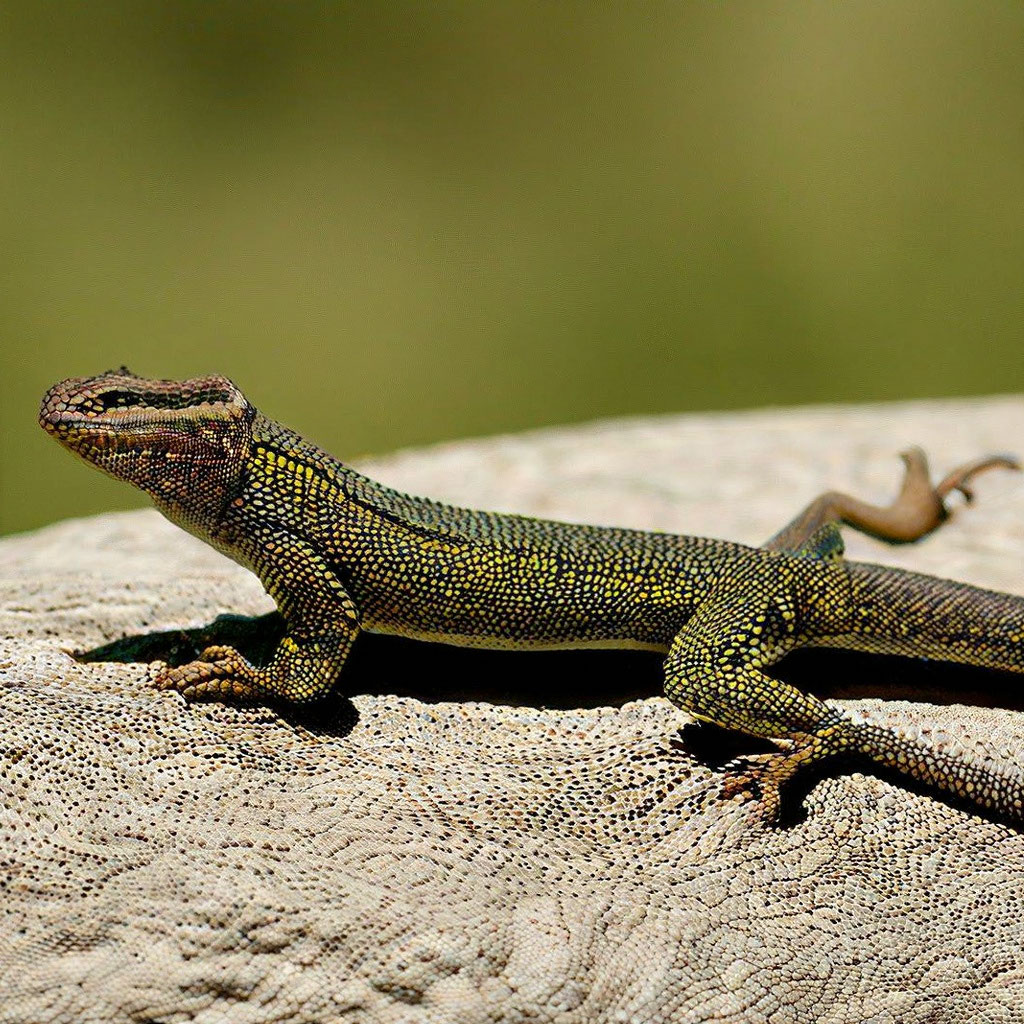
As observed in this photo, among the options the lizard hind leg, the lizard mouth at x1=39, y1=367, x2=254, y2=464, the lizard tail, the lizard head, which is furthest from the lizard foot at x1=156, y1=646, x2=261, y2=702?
the lizard hind leg

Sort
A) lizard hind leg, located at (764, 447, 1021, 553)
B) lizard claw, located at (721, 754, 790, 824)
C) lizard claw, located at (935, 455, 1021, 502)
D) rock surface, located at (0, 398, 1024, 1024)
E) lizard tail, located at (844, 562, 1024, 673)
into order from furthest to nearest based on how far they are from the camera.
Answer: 1. lizard claw, located at (935, 455, 1021, 502)
2. lizard hind leg, located at (764, 447, 1021, 553)
3. lizard tail, located at (844, 562, 1024, 673)
4. lizard claw, located at (721, 754, 790, 824)
5. rock surface, located at (0, 398, 1024, 1024)

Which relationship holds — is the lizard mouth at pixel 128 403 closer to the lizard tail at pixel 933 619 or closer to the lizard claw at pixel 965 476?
the lizard tail at pixel 933 619

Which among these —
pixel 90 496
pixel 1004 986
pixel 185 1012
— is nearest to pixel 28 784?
pixel 185 1012

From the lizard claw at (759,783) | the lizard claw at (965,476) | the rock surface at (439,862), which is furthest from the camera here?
the lizard claw at (965,476)

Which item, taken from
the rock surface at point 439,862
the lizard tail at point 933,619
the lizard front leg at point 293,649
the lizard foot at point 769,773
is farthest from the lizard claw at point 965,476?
the lizard front leg at point 293,649

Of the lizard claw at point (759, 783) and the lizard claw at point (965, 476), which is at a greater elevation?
the lizard claw at point (965, 476)

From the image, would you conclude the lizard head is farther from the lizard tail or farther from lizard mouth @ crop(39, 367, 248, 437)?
the lizard tail

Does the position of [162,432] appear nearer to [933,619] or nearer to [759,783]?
[759,783]
